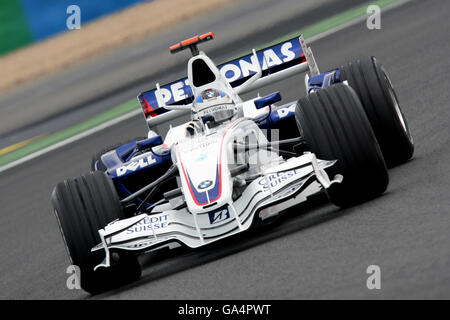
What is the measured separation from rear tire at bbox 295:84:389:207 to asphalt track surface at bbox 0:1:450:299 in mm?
143

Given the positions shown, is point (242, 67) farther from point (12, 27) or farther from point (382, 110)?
point (12, 27)

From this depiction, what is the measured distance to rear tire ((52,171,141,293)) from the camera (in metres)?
7.49

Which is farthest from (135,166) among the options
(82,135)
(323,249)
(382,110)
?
(82,135)

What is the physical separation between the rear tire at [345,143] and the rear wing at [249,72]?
2.50 metres

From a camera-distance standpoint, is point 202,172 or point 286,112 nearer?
point 202,172

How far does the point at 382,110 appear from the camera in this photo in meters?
8.82

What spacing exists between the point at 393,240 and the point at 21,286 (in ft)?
12.2

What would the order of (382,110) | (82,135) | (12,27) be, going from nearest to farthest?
(382,110), (82,135), (12,27)

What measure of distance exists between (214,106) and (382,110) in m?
1.46

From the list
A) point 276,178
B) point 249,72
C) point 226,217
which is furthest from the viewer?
point 249,72

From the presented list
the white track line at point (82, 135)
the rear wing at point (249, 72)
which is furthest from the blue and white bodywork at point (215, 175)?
the white track line at point (82, 135)

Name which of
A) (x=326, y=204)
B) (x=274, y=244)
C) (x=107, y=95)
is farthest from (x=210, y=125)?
(x=107, y=95)

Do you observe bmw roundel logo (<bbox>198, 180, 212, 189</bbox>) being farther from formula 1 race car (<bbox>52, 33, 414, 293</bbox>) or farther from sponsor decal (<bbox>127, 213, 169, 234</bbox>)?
sponsor decal (<bbox>127, 213, 169, 234</bbox>)

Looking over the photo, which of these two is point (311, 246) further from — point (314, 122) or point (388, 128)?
point (388, 128)
